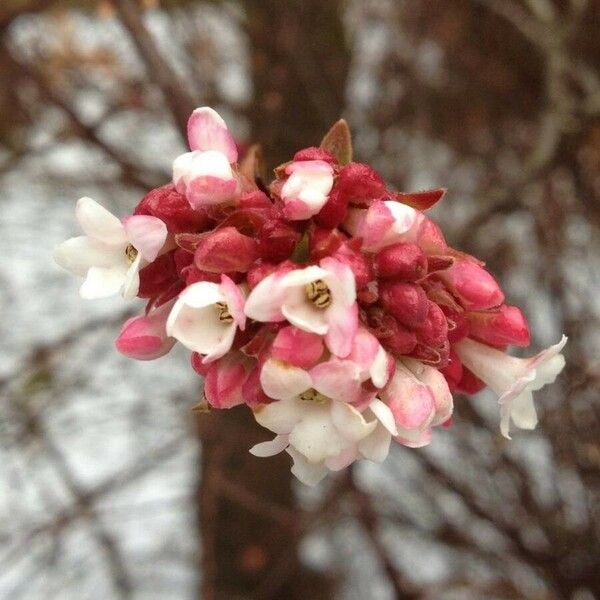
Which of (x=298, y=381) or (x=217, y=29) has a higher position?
(x=298, y=381)

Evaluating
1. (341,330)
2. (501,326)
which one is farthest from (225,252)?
(501,326)

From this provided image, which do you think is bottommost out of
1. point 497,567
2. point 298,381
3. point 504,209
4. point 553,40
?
point 497,567

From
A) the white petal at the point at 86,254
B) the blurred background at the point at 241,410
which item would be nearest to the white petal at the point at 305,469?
the white petal at the point at 86,254

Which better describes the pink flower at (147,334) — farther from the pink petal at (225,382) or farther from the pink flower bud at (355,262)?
the pink flower bud at (355,262)

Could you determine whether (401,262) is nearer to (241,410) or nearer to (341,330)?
(341,330)

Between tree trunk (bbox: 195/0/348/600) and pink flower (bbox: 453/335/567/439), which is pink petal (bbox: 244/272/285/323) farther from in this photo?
tree trunk (bbox: 195/0/348/600)

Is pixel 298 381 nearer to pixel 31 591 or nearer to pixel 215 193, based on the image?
pixel 215 193

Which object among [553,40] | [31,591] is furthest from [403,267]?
[31,591]

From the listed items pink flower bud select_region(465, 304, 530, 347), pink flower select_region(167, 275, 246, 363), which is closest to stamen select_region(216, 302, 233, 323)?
pink flower select_region(167, 275, 246, 363)
